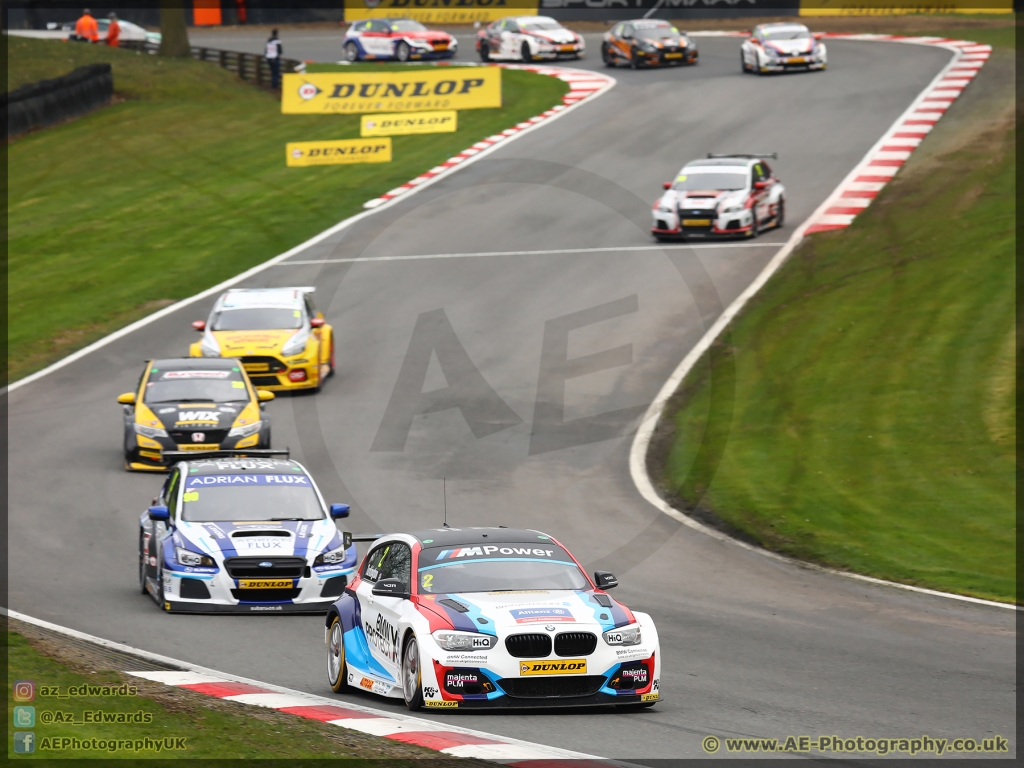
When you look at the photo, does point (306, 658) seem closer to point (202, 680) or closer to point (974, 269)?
point (202, 680)

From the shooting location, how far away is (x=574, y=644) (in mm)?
10273

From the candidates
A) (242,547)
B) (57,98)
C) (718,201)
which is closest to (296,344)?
(242,547)

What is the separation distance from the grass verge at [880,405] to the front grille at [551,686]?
654cm

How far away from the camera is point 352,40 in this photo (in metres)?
54.3

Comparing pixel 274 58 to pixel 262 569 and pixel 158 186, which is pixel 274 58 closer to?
pixel 158 186

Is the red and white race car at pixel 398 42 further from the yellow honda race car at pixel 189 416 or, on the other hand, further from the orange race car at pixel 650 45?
the yellow honda race car at pixel 189 416

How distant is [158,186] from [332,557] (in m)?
28.2

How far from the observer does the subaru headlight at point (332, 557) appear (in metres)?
15.0

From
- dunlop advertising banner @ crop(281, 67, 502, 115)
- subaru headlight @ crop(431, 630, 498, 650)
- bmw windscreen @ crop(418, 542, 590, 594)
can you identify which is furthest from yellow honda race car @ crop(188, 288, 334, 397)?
dunlop advertising banner @ crop(281, 67, 502, 115)

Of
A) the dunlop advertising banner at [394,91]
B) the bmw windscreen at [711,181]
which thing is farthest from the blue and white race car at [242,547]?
the dunlop advertising banner at [394,91]

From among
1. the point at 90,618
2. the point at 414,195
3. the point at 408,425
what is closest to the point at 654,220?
the point at 414,195

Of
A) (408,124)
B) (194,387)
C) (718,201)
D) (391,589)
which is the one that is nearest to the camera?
(391,589)

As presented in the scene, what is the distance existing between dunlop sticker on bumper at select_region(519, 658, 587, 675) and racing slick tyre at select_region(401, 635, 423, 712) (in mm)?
750

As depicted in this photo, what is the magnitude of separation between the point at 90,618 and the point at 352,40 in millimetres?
42915
